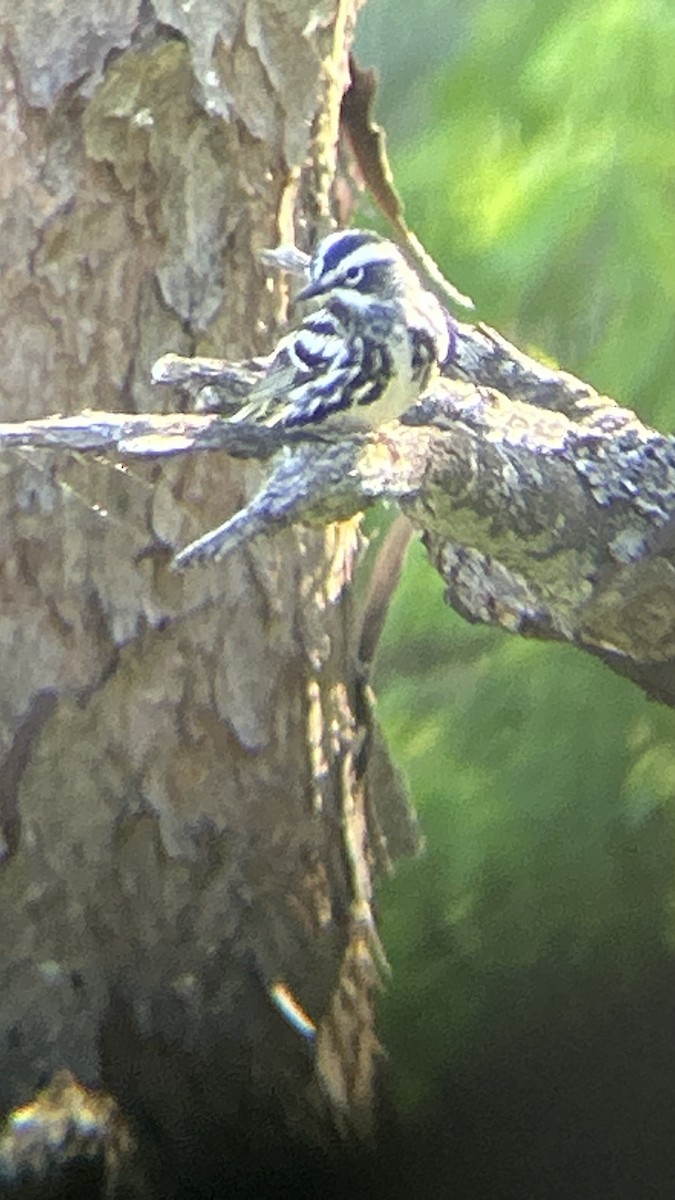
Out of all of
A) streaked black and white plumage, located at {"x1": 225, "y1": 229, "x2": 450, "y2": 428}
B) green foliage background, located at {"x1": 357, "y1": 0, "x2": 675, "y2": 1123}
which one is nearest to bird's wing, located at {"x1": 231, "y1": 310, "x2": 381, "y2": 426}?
streaked black and white plumage, located at {"x1": 225, "y1": 229, "x2": 450, "y2": 428}

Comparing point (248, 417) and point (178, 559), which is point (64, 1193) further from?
point (248, 417)

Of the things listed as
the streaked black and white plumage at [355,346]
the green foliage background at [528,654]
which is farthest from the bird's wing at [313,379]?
the green foliage background at [528,654]

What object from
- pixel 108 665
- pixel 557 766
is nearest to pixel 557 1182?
pixel 557 766

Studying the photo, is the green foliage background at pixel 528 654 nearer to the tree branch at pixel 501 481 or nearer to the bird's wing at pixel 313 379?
the tree branch at pixel 501 481

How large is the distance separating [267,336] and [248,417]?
107mm

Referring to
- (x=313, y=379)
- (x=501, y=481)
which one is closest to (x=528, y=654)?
(x=501, y=481)

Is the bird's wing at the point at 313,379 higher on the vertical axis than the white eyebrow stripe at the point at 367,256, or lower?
lower

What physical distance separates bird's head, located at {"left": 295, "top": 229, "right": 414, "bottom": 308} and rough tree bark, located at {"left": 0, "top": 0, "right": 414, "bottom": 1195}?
5cm

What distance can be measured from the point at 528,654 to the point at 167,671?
0.91 ft

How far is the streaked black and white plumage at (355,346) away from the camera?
3.25 ft

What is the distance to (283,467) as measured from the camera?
3.23 ft

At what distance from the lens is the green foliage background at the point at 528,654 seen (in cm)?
108

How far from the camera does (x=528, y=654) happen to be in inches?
43.9

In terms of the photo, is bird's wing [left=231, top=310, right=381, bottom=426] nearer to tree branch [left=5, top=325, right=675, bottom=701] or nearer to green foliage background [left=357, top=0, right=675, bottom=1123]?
tree branch [left=5, top=325, right=675, bottom=701]
